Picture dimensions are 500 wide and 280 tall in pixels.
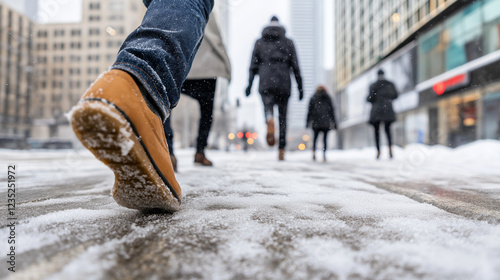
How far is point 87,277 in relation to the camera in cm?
53

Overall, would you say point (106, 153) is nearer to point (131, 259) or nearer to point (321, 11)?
point (131, 259)

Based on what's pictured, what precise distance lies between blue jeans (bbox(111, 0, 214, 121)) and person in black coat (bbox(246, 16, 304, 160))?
349 centimetres

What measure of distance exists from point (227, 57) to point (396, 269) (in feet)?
9.30

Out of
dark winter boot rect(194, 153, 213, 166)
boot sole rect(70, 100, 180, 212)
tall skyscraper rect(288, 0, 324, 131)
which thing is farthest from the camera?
tall skyscraper rect(288, 0, 324, 131)

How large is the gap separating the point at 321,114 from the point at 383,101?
4.86ft

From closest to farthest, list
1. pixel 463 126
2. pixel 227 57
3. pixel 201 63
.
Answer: pixel 201 63, pixel 227 57, pixel 463 126

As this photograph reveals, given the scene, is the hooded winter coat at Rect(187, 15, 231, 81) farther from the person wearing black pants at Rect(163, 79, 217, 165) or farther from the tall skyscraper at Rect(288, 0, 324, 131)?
the tall skyscraper at Rect(288, 0, 324, 131)

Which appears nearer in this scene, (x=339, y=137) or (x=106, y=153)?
(x=106, y=153)

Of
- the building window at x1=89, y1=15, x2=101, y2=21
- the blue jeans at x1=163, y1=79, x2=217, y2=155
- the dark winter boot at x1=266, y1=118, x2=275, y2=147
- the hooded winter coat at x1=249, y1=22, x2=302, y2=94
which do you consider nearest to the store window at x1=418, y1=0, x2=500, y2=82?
the hooded winter coat at x1=249, y1=22, x2=302, y2=94

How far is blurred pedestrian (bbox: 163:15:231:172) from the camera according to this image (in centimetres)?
291

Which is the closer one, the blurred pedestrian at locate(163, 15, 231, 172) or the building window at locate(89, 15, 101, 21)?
the blurred pedestrian at locate(163, 15, 231, 172)

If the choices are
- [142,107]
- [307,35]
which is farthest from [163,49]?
[307,35]

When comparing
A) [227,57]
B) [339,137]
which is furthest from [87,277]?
[339,137]

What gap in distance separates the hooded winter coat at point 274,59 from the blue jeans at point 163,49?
349cm
